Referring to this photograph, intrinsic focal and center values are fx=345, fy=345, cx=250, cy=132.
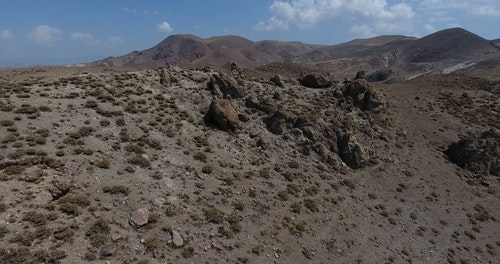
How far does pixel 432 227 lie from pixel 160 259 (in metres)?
28.5

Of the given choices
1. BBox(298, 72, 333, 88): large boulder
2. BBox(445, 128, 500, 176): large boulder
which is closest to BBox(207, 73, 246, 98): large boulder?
BBox(298, 72, 333, 88): large boulder

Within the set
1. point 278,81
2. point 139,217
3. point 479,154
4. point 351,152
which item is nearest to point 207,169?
point 139,217

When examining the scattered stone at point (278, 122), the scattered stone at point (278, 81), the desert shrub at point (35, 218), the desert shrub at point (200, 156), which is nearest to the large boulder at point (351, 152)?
the scattered stone at point (278, 122)

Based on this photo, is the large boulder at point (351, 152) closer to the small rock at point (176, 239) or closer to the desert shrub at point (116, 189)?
the small rock at point (176, 239)

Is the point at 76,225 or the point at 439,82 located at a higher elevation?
the point at 439,82

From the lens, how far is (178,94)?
43.8 metres

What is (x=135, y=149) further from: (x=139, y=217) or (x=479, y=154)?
(x=479, y=154)

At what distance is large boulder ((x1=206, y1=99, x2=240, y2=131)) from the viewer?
128 ft

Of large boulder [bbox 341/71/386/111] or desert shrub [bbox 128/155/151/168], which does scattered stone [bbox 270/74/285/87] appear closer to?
large boulder [bbox 341/71/386/111]

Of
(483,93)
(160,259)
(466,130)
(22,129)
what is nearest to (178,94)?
(22,129)

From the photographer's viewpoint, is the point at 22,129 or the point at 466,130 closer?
the point at 22,129

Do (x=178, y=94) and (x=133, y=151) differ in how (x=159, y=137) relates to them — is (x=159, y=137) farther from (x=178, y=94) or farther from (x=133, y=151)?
(x=178, y=94)

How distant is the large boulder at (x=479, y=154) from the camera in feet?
156

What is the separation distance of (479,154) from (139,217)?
46.4 m
